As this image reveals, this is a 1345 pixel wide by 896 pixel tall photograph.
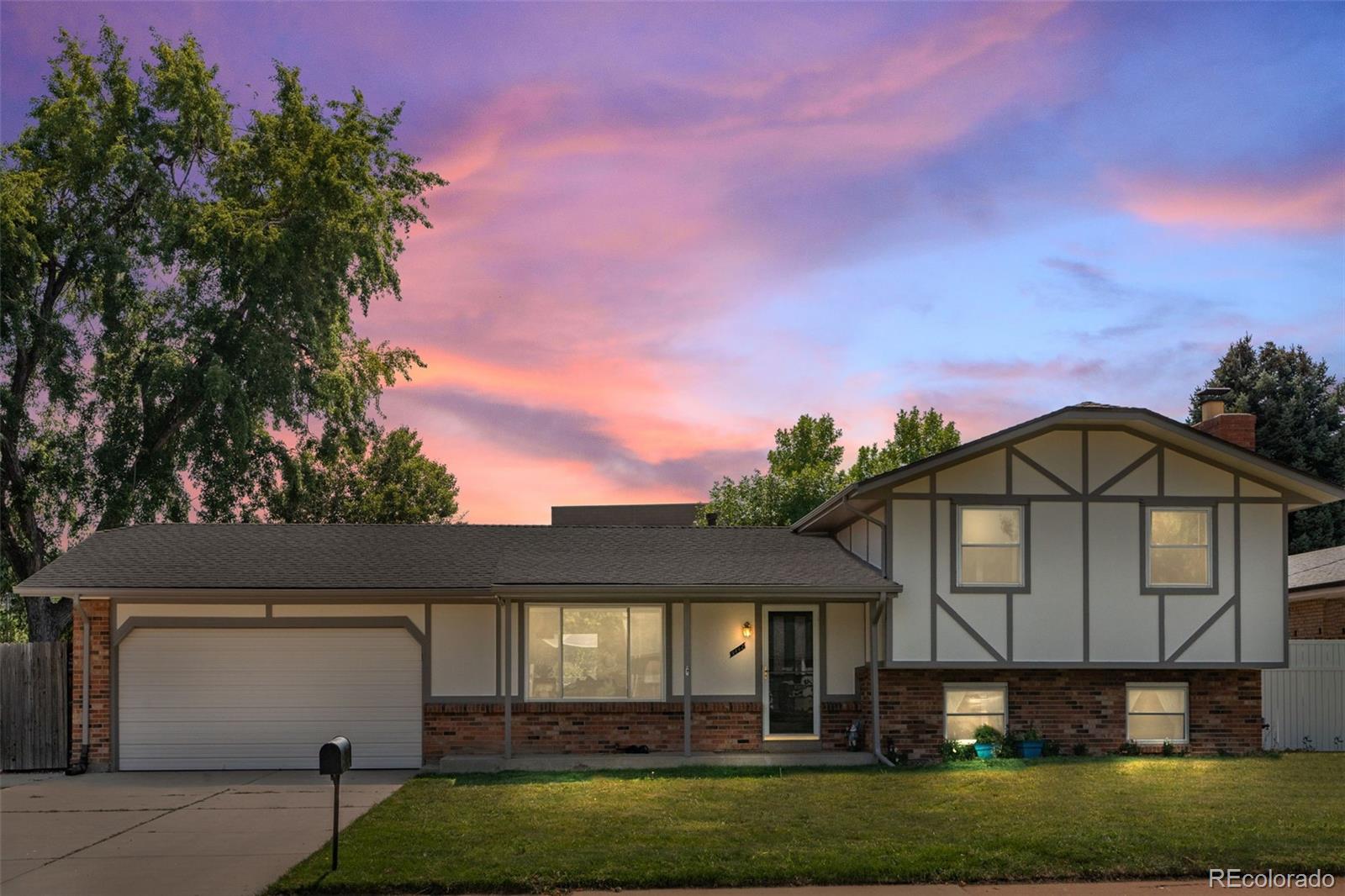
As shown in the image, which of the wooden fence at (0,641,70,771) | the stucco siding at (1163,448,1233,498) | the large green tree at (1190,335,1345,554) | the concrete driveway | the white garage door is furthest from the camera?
the large green tree at (1190,335,1345,554)

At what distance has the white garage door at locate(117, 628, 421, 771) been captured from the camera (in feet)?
57.2

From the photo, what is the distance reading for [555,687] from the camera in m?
17.7

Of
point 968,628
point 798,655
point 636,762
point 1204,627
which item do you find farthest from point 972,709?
point 636,762

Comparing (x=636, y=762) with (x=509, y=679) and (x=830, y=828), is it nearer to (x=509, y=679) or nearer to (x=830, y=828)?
(x=509, y=679)

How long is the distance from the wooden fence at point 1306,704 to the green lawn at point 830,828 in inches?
128

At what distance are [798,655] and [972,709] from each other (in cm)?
267

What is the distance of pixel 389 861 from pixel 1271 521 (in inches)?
553

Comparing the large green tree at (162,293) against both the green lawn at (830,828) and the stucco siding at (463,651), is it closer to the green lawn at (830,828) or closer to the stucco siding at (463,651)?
the stucco siding at (463,651)

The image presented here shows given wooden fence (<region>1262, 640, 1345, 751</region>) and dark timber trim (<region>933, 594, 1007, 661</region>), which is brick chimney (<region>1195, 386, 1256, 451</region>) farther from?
dark timber trim (<region>933, 594, 1007, 661</region>)

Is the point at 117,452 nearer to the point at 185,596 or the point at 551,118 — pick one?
the point at 185,596

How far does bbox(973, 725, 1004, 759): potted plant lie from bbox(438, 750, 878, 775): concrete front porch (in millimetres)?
1613

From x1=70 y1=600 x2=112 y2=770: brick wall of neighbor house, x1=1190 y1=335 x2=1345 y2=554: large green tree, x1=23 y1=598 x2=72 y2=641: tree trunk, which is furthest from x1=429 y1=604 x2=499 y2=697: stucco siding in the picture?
x1=1190 y1=335 x2=1345 y2=554: large green tree

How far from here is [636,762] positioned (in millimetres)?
16844

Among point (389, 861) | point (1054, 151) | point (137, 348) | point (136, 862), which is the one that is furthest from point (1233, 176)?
point (137, 348)
